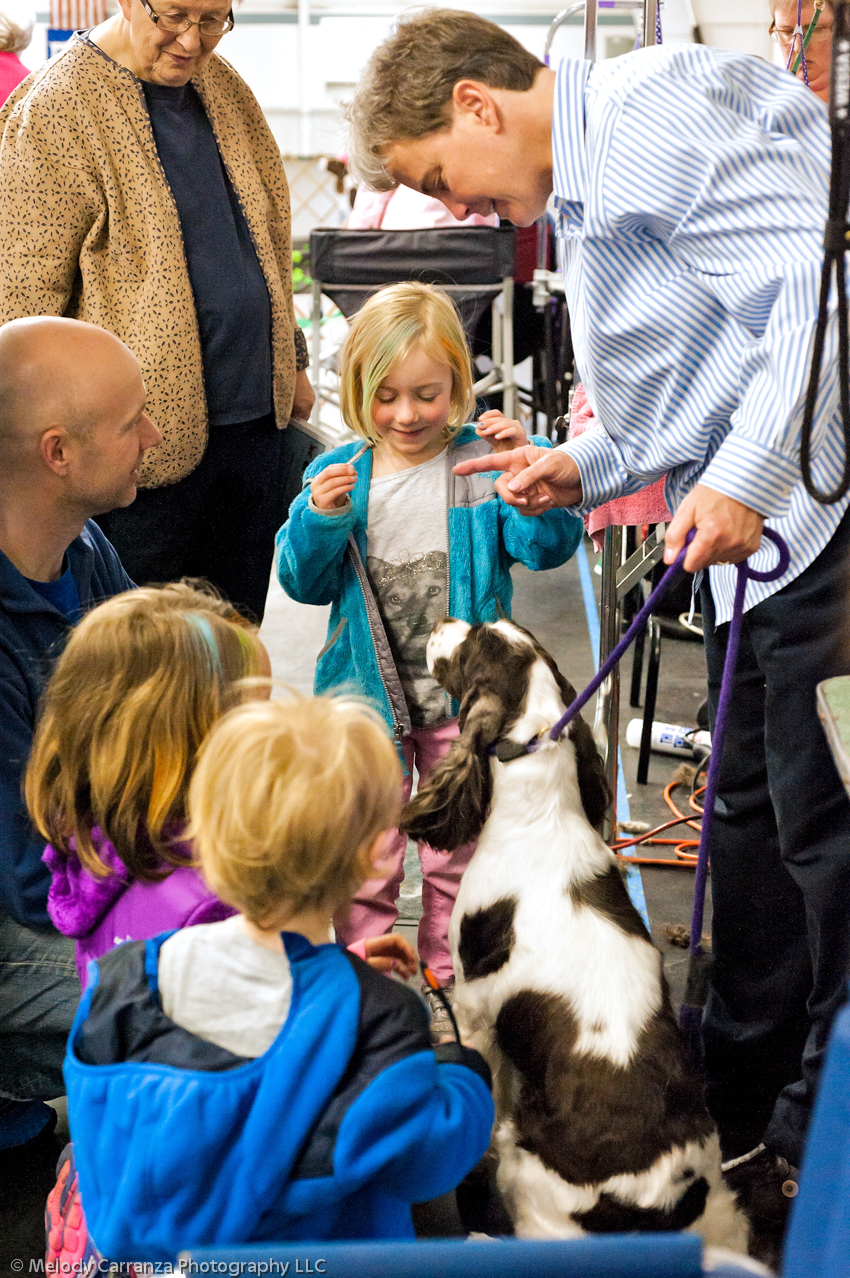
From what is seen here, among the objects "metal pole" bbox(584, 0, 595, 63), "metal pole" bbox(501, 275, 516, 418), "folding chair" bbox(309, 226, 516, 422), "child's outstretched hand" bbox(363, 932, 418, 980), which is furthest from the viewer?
"metal pole" bbox(501, 275, 516, 418)

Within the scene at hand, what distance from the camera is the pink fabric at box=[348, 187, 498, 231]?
496 cm

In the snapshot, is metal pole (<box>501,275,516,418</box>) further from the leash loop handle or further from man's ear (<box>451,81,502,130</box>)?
the leash loop handle

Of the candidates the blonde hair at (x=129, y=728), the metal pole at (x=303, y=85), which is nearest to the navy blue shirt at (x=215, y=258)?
the blonde hair at (x=129, y=728)

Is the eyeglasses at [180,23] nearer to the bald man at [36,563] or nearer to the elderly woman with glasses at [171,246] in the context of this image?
the elderly woman with glasses at [171,246]

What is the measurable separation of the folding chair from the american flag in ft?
18.8

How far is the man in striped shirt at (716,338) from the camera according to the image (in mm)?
1359

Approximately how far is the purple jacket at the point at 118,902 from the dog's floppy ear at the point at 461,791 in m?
0.40

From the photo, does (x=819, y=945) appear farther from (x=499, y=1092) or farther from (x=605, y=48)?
(x=605, y=48)

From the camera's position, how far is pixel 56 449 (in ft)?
6.16

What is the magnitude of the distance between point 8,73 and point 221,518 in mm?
1902

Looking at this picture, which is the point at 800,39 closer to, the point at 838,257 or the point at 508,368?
the point at 838,257

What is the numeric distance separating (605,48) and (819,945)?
12709 millimetres

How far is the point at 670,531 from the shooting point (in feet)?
4.54

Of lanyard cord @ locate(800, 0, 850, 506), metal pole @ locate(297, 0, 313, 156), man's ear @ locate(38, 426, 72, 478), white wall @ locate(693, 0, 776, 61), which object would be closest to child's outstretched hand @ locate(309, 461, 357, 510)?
man's ear @ locate(38, 426, 72, 478)
